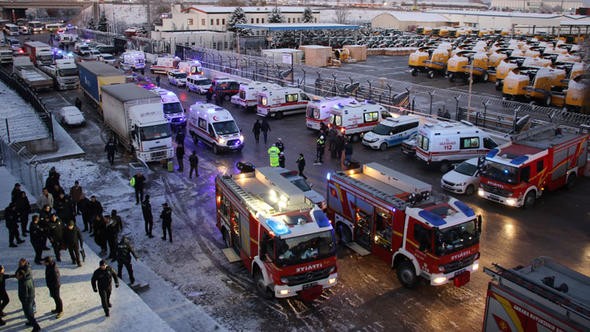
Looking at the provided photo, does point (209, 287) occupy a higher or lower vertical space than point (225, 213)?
lower

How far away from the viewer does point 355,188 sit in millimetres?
14852

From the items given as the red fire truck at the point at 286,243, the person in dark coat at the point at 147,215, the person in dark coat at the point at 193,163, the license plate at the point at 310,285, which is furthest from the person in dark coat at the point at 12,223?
the person in dark coat at the point at 193,163

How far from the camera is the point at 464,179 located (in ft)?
67.3

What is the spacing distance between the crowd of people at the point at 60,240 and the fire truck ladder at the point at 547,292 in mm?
8040

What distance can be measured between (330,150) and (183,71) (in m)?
26.8

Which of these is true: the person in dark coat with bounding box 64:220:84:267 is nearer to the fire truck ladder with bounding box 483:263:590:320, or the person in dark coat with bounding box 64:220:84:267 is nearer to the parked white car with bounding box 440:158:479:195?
the fire truck ladder with bounding box 483:263:590:320

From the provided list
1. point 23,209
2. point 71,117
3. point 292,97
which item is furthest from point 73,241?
point 292,97

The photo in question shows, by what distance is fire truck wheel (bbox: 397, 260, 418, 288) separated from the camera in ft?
43.0

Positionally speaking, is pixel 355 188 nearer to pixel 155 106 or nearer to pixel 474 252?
pixel 474 252

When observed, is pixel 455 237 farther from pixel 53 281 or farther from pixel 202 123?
pixel 202 123

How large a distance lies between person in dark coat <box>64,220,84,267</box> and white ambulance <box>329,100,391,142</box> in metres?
17.3

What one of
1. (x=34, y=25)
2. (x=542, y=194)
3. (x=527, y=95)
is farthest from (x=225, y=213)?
(x=34, y=25)

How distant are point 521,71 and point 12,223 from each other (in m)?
36.8

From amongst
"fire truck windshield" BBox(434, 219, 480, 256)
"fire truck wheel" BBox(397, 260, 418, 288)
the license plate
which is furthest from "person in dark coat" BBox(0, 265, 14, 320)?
"fire truck windshield" BBox(434, 219, 480, 256)
